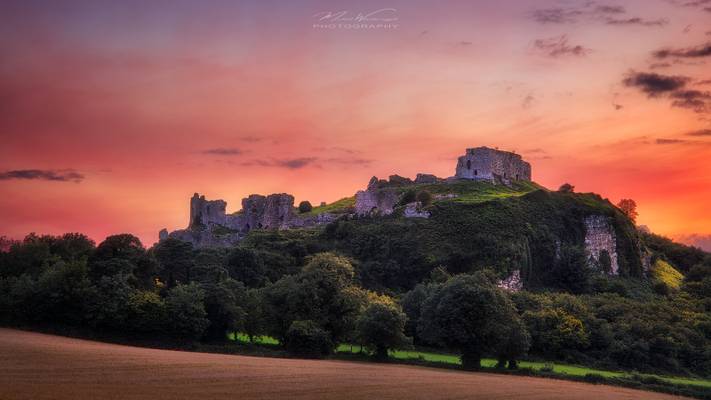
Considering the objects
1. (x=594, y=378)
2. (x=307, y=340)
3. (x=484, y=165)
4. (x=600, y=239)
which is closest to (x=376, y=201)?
(x=484, y=165)

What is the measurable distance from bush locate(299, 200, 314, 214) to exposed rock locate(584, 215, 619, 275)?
70430 millimetres

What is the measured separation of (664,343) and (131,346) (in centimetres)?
5978

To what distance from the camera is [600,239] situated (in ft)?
499

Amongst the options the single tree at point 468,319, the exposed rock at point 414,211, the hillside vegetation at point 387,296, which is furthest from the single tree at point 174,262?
the exposed rock at point 414,211

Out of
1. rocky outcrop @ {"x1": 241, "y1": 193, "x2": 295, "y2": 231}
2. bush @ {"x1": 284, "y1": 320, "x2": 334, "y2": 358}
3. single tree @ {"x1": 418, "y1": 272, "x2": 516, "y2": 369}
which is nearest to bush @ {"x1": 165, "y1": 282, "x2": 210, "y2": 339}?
bush @ {"x1": 284, "y1": 320, "x2": 334, "y2": 358}

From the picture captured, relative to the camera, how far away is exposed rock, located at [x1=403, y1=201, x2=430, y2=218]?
140125 millimetres

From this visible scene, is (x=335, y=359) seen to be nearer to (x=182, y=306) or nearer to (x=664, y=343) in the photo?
(x=182, y=306)

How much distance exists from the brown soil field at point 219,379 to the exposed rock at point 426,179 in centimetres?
10544

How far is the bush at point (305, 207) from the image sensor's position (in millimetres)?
188250

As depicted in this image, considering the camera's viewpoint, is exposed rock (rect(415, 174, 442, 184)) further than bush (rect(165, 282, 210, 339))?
Yes

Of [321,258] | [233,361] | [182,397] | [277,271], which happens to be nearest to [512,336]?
[321,258]

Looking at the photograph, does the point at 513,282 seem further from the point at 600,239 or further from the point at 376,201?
the point at 376,201

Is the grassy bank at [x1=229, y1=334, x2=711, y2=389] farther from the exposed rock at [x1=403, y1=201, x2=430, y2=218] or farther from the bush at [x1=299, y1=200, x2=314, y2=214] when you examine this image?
the bush at [x1=299, y1=200, x2=314, y2=214]

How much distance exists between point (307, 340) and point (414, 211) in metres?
73.8
